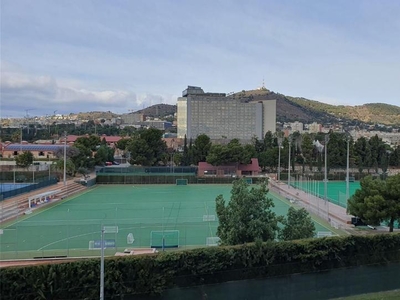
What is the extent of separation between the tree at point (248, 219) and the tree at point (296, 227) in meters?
0.93

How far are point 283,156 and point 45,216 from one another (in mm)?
44335

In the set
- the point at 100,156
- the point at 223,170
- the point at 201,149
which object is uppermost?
the point at 201,149

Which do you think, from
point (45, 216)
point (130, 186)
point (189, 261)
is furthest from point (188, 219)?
point (130, 186)

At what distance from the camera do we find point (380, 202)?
2164 centimetres

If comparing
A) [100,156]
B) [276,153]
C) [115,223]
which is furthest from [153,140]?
[115,223]

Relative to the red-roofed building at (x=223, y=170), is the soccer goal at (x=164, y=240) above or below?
below

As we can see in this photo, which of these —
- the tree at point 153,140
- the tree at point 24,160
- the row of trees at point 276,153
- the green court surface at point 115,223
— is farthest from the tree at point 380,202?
the tree at point 24,160

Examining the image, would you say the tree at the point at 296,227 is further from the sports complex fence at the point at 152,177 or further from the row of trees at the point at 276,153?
the row of trees at the point at 276,153

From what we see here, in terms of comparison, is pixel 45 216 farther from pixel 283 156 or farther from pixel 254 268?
pixel 283 156

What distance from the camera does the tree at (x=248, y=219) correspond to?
52.3 ft

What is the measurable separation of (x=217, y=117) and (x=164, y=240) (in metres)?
114

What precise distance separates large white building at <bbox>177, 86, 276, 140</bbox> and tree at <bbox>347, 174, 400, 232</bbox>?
109058 millimetres

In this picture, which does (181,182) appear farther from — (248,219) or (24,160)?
(248,219)

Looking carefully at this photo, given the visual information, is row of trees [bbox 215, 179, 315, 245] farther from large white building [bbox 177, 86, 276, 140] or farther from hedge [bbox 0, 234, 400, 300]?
large white building [bbox 177, 86, 276, 140]
